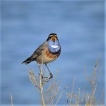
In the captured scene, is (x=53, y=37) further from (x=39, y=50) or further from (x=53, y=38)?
(x=39, y=50)

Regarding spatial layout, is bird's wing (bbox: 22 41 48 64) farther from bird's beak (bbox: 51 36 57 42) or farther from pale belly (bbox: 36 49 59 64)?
bird's beak (bbox: 51 36 57 42)

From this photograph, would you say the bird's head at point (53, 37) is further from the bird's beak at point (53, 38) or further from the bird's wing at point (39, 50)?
the bird's wing at point (39, 50)

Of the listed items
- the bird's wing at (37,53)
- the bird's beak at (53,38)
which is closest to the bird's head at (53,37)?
the bird's beak at (53,38)

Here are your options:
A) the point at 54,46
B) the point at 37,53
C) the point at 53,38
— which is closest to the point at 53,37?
the point at 53,38

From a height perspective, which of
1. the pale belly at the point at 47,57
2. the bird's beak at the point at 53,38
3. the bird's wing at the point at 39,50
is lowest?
the pale belly at the point at 47,57

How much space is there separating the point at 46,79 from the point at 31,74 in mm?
348

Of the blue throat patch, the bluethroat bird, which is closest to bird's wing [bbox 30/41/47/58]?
the bluethroat bird

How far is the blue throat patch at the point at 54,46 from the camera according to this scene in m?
7.32

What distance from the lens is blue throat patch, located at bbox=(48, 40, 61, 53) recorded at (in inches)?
288

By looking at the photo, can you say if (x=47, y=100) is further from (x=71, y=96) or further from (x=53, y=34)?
(x=53, y=34)

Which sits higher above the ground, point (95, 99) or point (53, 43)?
point (53, 43)

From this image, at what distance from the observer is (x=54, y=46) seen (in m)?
7.34

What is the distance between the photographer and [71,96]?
6148 millimetres

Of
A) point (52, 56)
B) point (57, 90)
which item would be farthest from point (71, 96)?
point (52, 56)
